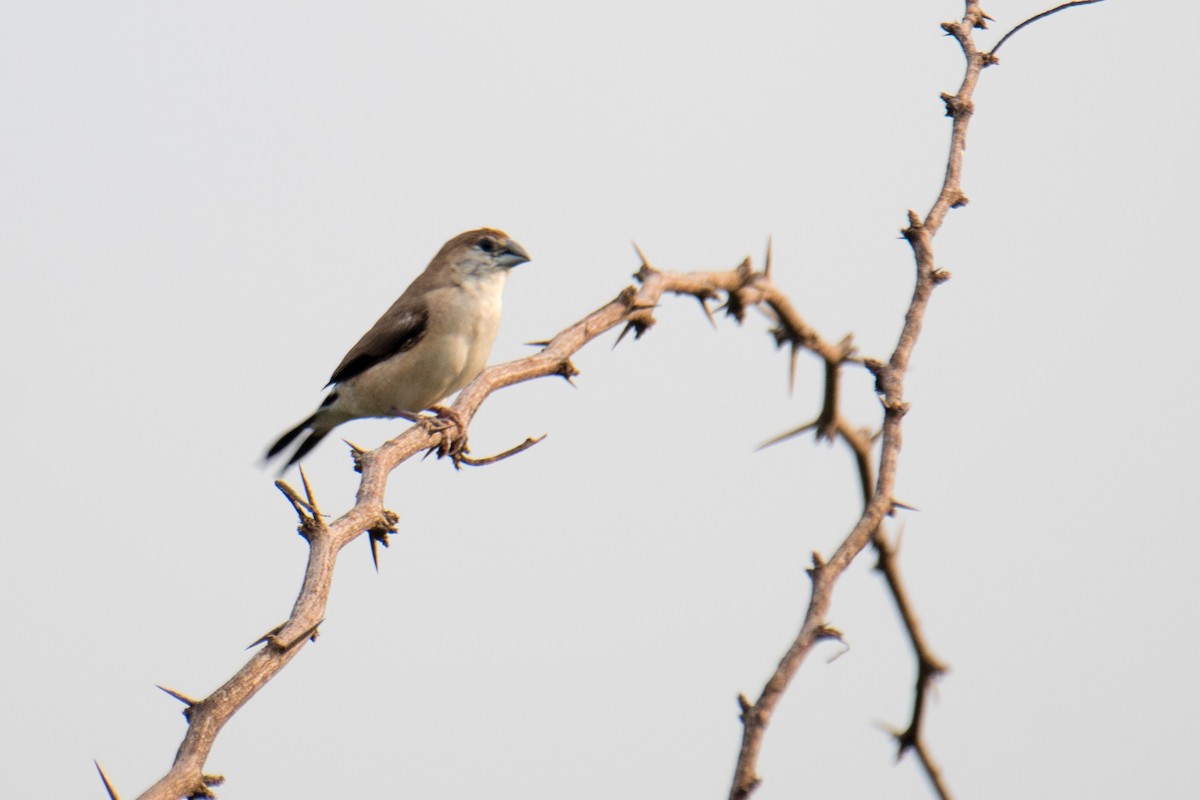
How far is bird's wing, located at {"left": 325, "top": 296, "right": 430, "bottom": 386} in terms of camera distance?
726cm

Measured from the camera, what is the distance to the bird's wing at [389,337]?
726cm

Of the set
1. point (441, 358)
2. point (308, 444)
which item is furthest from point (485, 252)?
point (308, 444)

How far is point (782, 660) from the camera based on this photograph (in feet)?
8.43

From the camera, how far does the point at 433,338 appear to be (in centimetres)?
716

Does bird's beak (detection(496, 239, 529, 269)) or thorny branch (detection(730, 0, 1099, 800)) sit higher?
bird's beak (detection(496, 239, 529, 269))

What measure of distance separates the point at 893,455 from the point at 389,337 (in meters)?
4.30

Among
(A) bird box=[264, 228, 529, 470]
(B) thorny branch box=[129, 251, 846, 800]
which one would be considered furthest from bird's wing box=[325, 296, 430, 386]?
(B) thorny branch box=[129, 251, 846, 800]

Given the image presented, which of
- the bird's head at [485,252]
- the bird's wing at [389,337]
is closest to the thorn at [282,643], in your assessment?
the bird's wing at [389,337]

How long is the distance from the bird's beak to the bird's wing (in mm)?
530

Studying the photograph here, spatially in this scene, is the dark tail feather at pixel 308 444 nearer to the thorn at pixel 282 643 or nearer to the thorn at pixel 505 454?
the thorn at pixel 505 454

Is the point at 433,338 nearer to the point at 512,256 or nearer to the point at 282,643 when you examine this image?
Result: the point at 512,256

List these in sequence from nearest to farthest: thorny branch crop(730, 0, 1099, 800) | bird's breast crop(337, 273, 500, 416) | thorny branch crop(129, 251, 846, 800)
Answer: thorny branch crop(129, 251, 846, 800) < thorny branch crop(730, 0, 1099, 800) < bird's breast crop(337, 273, 500, 416)

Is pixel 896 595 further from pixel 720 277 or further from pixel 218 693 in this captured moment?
pixel 218 693

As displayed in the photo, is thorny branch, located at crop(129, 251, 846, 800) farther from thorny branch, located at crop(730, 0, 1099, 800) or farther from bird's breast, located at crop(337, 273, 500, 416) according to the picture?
bird's breast, located at crop(337, 273, 500, 416)
